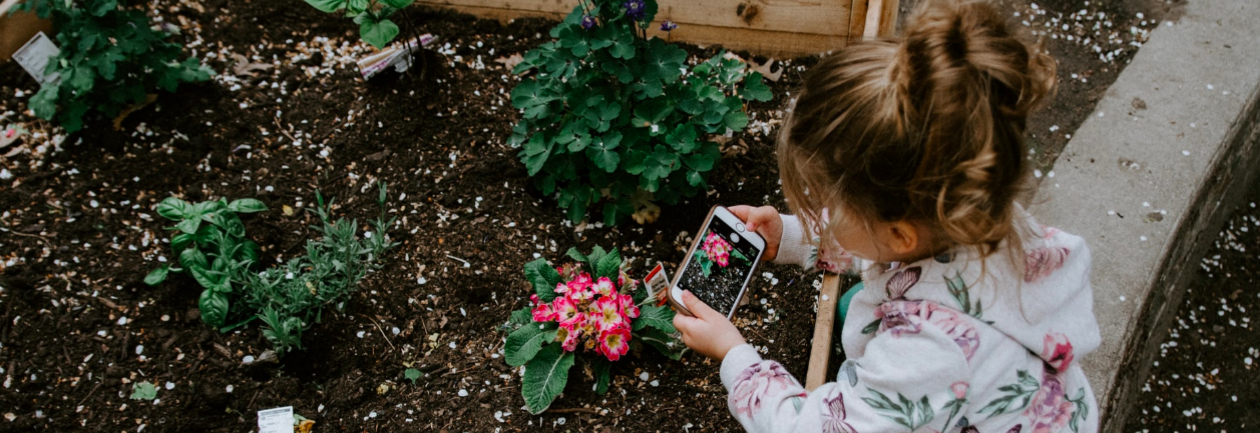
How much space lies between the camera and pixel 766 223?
1929 mm

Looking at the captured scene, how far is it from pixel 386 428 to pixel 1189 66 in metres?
3.03

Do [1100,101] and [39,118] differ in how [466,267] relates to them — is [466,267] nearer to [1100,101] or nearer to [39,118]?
[39,118]

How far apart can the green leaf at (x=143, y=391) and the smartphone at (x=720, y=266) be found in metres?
1.38

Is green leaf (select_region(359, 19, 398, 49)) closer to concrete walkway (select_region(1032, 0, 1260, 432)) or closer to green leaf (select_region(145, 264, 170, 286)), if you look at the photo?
green leaf (select_region(145, 264, 170, 286))

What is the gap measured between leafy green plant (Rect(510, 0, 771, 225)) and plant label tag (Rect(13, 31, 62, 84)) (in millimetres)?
1689

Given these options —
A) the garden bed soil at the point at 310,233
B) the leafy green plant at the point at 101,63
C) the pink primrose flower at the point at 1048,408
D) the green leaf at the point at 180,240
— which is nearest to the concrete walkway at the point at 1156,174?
the garden bed soil at the point at 310,233

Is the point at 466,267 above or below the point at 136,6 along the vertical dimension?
below

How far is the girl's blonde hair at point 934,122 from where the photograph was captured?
1.11m

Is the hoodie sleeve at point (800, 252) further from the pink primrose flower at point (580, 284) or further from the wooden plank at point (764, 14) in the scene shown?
the wooden plank at point (764, 14)

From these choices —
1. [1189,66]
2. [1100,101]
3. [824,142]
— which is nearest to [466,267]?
[824,142]

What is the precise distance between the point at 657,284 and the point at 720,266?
0.21 m

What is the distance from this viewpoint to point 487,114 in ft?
8.63

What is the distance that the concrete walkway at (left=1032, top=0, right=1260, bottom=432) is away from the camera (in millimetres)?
2252

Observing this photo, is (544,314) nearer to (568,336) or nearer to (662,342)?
(568,336)
